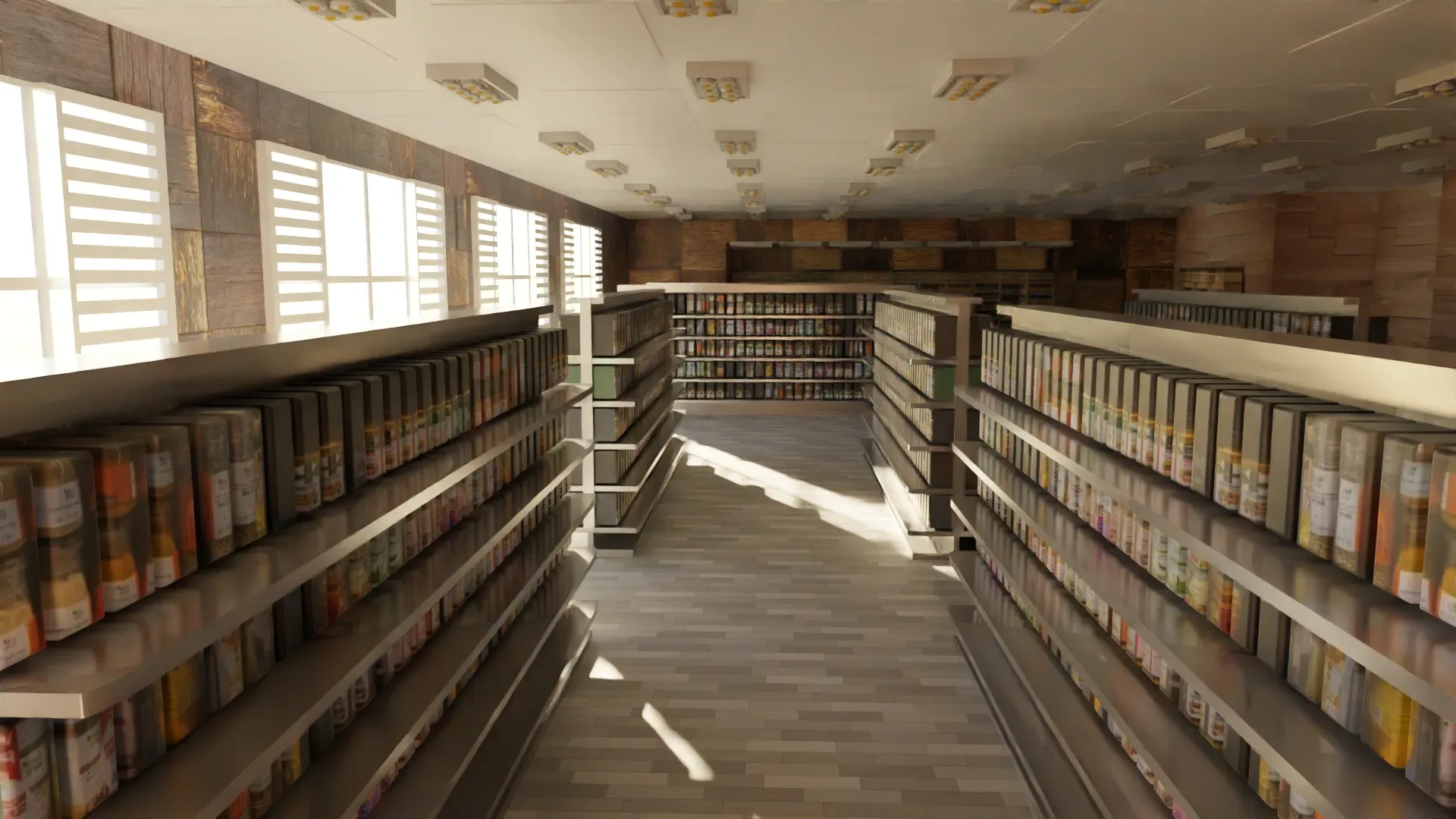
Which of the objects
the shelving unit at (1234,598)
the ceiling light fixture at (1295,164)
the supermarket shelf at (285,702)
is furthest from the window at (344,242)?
the ceiling light fixture at (1295,164)

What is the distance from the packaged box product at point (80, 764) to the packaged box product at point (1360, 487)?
2296 mm

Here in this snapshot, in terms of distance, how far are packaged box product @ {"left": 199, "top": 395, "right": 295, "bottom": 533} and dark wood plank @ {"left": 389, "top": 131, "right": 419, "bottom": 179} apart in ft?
15.5

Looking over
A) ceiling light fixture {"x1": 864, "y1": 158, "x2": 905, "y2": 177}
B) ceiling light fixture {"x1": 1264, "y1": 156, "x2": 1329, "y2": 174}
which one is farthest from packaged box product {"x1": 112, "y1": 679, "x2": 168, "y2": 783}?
ceiling light fixture {"x1": 1264, "y1": 156, "x2": 1329, "y2": 174}

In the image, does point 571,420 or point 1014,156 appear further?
point 1014,156

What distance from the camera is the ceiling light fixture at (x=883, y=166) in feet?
23.1

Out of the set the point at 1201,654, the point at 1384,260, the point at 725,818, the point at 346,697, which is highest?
the point at 1384,260

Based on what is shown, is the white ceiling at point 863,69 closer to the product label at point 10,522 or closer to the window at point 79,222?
the window at point 79,222

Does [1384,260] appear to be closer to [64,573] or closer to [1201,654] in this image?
[1201,654]

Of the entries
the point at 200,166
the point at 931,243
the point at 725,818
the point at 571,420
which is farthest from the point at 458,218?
the point at 931,243

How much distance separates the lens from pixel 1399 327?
946cm

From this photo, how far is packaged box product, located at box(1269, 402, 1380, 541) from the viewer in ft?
6.49

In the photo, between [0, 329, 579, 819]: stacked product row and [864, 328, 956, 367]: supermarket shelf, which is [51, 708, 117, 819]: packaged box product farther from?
[864, 328, 956, 367]: supermarket shelf

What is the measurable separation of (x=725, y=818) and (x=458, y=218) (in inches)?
230

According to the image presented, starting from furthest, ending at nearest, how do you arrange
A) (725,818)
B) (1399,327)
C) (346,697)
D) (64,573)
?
(1399,327) → (725,818) → (346,697) → (64,573)
